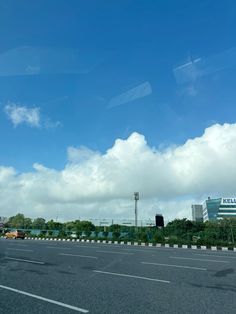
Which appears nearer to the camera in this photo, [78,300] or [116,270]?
[78,300]

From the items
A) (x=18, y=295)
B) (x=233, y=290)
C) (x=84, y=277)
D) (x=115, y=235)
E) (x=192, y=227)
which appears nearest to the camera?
(x=18, y=295)

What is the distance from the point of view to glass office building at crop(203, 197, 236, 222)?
5379 inches

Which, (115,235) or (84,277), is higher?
(115,235)

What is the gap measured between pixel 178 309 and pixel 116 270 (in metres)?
5.09

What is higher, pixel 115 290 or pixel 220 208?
pixel 220 208

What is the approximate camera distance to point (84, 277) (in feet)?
29.7

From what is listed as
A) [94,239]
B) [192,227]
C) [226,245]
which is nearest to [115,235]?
[94,239]

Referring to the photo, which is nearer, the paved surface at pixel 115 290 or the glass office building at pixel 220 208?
the paved surface at pixel 115 290

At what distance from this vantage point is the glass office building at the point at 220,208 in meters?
137

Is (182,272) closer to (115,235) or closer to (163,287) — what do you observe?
(163,287)

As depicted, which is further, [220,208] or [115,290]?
[220,208]

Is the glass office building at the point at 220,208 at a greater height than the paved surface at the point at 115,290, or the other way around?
the glass office building at the point at 220,208

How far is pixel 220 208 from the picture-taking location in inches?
5615

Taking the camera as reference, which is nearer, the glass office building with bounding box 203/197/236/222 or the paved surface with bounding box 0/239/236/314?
the paved surface with bounding box 0/239/236/314
